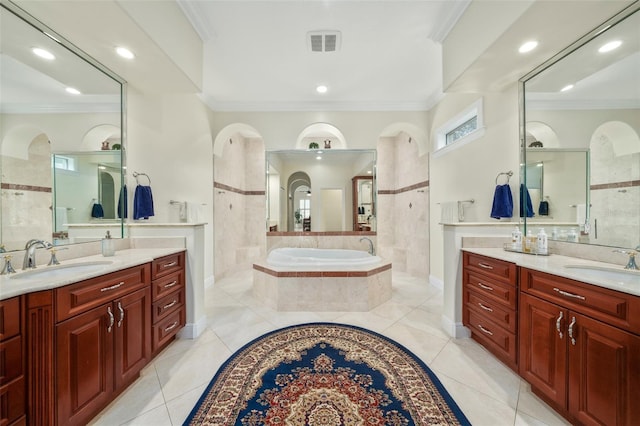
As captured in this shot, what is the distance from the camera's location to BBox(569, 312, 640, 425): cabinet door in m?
1.03

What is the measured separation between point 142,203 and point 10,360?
76.3 inches

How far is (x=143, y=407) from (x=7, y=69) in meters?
2.29

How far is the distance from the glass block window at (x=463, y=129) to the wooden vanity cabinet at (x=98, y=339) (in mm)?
Answer: 3831

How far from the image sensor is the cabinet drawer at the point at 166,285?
184cm

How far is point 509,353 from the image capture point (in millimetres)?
1704

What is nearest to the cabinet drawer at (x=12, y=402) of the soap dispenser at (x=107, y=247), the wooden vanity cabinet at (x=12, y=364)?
the wooden vanity cabinet at (x=12, y=364)

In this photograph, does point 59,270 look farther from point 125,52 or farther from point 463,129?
point 463,129

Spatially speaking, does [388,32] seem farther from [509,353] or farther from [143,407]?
[143,407]

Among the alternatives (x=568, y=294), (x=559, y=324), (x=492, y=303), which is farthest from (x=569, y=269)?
(x=492, y=303)

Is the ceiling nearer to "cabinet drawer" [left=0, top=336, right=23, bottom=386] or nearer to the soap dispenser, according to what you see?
the soap dispenser

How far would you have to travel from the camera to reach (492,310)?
1.88 m

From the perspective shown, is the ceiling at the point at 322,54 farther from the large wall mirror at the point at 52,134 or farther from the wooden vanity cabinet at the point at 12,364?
the wooden vanity cabinet at the point at 12,364

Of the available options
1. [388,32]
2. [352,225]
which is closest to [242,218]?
[352,225]

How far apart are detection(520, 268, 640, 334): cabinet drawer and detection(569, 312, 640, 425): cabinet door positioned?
4 centimetres
